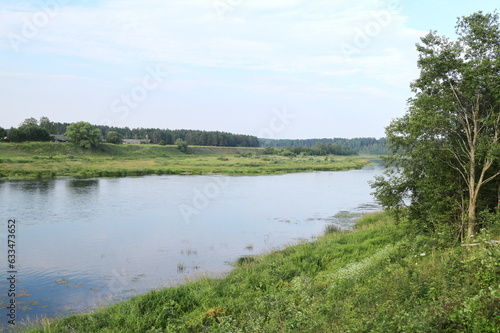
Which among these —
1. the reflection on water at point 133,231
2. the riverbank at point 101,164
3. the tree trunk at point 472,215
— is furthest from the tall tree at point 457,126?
the riverbank at point 101,164

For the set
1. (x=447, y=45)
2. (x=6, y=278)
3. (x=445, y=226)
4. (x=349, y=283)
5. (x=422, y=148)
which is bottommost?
(x=6, y=278)

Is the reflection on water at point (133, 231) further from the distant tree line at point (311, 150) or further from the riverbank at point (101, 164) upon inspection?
the distant tree line at point (311, 150)

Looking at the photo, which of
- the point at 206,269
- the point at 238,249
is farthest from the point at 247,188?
the point at 206,269

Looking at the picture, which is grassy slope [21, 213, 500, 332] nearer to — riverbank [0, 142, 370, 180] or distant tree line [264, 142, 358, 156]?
riverbank [0, 142, 370, 180]

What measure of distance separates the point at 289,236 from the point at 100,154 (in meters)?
71.0

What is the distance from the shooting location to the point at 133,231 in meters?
23.0

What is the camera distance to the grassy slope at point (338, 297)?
21.3 ft

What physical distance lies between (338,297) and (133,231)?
15877 millimetres

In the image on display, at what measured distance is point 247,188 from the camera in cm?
4556

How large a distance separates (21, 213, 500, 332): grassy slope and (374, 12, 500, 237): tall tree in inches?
85.2

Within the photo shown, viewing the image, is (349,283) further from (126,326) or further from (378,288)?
(126,326)

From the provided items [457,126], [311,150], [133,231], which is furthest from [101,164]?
[311,150]

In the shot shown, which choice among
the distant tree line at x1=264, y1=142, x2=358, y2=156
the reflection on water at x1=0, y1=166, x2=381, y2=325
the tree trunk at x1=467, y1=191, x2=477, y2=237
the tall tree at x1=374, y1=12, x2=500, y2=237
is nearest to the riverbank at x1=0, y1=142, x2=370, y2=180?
the reflection on water at x1=0, y1=166, x2=381, y2=325

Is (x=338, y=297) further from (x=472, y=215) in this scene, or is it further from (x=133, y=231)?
(x=133, y=231)
